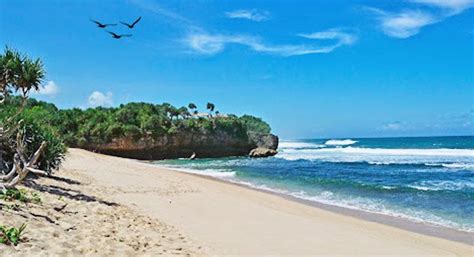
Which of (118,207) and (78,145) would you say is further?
(78,145)

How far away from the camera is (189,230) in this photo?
30.6ft

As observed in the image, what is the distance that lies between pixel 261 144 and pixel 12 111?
54.3 m

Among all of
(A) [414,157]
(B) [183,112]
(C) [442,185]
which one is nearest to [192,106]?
(B) [183,112]

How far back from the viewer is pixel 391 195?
19047 millimetres

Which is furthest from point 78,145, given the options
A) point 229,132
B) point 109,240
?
point 109,240

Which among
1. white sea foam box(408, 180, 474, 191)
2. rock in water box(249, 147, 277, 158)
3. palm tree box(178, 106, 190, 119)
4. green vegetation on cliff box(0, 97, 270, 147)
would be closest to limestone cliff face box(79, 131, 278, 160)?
green vegetation on cliff box(0, 97, 270, 147)

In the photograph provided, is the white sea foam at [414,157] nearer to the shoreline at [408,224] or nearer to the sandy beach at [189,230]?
the shoreline at [408,224]

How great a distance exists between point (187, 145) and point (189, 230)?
50063 mm

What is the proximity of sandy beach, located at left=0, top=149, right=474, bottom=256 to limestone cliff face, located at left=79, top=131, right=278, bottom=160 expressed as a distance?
1591 inches

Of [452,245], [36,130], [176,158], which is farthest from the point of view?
[176,158]

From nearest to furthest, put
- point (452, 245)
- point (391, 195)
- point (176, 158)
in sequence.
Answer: point (452, 245), point (391, 195), point (176, 158)

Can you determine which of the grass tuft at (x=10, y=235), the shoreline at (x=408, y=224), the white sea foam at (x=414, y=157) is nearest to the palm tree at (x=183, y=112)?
the white sea foam at (x=414, y=157)

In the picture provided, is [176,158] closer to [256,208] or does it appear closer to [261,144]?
[261,144]

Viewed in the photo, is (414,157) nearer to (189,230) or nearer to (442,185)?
(442,185)
